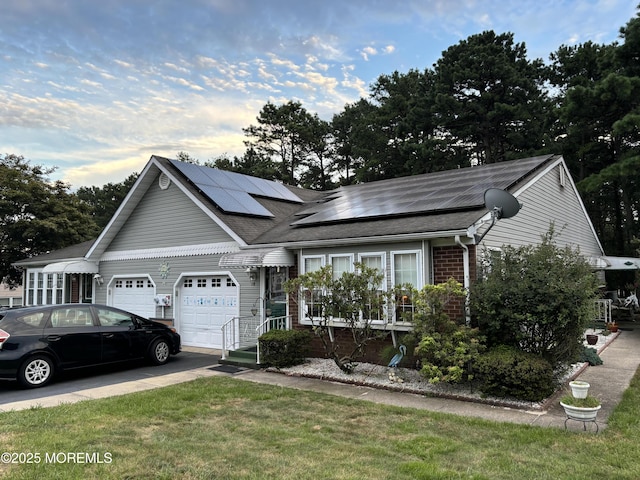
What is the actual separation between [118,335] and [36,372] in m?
1.69

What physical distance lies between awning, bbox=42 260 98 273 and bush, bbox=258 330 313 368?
952cm

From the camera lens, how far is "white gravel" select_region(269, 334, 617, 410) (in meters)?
6.99

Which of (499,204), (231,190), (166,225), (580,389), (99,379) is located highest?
(231,190)

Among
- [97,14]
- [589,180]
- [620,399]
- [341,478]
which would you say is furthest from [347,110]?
[341,478]

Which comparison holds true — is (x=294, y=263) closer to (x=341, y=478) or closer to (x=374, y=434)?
(x=374, y=434)

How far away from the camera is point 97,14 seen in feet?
37.8

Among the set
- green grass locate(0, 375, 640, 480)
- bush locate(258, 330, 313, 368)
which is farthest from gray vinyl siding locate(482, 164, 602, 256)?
bush locate(258, 330, 313, 368)

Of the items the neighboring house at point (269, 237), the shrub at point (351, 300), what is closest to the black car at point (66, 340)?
the neighboring house at point (269, 237)

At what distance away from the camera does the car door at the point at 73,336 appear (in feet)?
28.2

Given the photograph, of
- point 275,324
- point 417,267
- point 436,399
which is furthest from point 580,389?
point 275,324

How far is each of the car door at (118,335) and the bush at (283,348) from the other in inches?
115

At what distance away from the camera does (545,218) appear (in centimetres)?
1244

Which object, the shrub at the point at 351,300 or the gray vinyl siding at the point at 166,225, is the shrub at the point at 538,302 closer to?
the shrub at the point at 351,300

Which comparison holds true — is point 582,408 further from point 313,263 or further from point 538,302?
point 313,263
